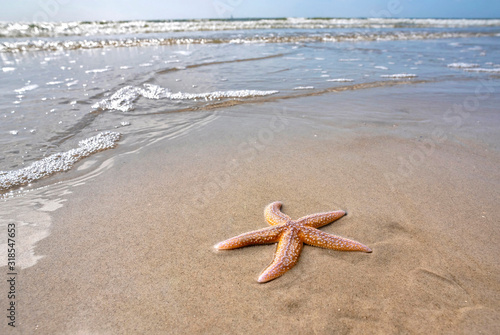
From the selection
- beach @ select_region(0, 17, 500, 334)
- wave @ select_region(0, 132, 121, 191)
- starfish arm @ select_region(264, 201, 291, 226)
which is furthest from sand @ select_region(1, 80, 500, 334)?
wave @ select_region(0, 132, 121, 191)

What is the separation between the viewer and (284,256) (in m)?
2.40

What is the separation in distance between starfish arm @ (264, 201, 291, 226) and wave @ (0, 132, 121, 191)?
291 cm

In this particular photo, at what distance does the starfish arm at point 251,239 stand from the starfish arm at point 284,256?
9 cm

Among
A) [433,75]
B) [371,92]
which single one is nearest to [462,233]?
[371,92]

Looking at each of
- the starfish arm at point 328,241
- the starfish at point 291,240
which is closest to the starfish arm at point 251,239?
the starfish at point 291,240

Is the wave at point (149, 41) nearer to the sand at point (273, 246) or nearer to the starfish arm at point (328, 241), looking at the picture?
the sand at point (273, 246)

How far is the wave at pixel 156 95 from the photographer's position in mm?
6242

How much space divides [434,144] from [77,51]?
53.7 ft

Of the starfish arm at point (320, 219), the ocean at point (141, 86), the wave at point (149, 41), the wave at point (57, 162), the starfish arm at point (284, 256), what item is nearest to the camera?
the starfish arm at point (284, 256)

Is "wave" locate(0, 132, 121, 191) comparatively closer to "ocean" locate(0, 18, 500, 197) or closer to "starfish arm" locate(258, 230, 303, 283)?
"ocean" locate(0, 18, 500, 197)

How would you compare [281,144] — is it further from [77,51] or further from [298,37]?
[298,37]

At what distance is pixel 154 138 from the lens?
4734 mm

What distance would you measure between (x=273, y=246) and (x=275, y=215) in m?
0.34

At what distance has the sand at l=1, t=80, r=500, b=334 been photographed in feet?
6.70
